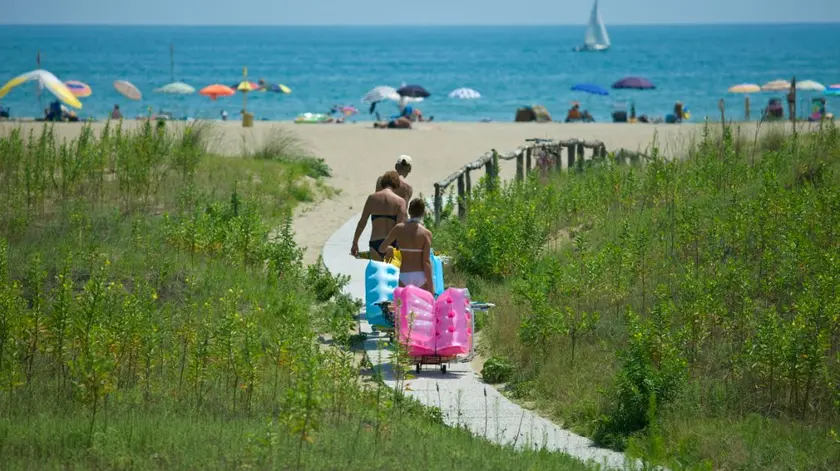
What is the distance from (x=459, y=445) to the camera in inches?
283

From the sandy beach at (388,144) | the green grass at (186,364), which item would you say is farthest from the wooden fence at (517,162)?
the green grass at (186,364)

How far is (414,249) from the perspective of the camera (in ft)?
34.0

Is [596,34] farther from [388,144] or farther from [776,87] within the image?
[388,144]

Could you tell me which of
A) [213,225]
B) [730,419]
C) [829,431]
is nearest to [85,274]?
[213,225]

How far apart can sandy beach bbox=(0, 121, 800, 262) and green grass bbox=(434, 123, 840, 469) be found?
3830 millimetres

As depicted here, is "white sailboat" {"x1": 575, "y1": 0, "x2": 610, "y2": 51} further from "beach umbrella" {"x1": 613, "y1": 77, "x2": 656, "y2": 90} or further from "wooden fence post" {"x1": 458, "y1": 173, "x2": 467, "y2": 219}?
"wooden fence post" {"x1": 458, "y1": 173, "x2": 467, "y2": 219}

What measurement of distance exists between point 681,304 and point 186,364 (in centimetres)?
419

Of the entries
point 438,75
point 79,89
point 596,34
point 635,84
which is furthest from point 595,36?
point 79,89

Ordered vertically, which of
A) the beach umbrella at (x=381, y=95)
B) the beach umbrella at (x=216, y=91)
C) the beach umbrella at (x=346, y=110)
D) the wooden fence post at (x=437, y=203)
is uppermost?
the beach umbrella at (x=216, y=91)

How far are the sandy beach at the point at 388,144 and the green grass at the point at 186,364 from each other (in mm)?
3461

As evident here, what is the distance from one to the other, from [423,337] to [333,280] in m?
2.57

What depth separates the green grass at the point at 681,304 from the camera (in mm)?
8289

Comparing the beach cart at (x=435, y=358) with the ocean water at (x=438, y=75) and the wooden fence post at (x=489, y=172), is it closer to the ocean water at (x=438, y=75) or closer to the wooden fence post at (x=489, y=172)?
the wooden fence post at (x=489, y=172)

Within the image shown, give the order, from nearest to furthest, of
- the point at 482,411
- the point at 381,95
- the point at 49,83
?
1. the point at 482,411
2. the point at 49,83
3. the point at 381,95
